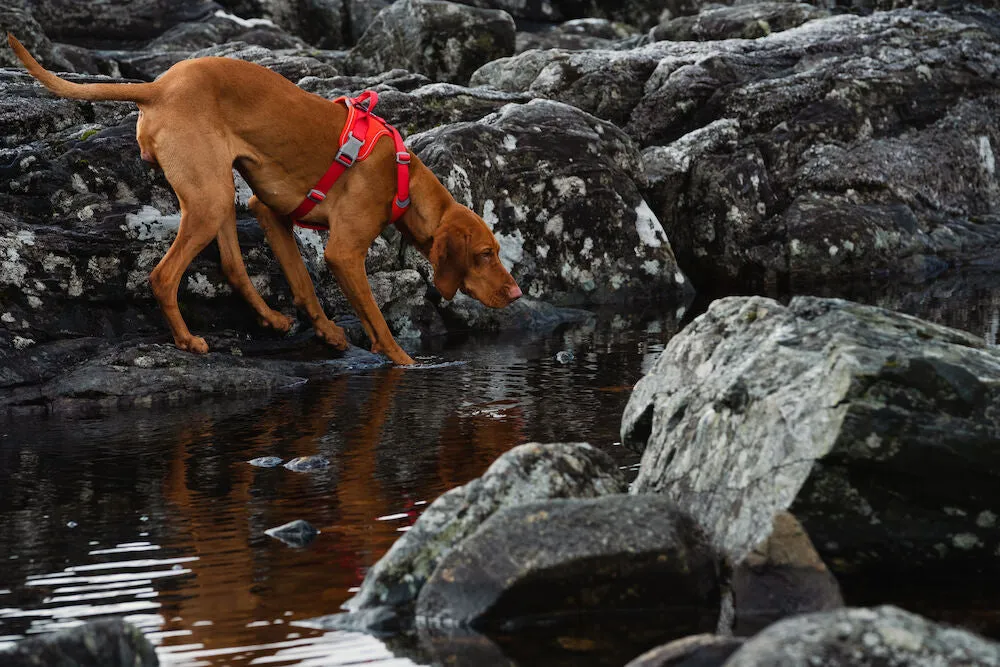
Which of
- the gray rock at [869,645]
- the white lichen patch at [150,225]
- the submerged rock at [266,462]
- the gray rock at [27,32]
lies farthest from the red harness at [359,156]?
the gray rock at [27,32]

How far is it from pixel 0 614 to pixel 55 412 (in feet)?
15.9

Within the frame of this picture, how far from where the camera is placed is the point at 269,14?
30.9m

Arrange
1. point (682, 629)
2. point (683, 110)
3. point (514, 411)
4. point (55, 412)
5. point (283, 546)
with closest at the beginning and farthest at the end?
point (682, 629), point (283, 546), point (514, 411), point (55, 412), point (683, 110)

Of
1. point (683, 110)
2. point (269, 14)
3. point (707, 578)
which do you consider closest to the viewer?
point (707, 578)

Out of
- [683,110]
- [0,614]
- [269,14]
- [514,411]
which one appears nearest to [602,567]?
[0,614]

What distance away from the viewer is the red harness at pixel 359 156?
10.1 metres

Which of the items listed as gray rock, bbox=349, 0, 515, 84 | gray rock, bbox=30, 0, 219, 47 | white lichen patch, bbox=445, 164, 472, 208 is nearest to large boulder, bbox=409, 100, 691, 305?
white lichen patch, bbox=445, 164, 472, 208

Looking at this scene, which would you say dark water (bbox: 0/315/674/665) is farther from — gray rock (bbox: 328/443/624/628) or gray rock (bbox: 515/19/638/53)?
gray rock (bbox: 515/19/638/53)

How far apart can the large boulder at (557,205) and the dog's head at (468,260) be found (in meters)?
3.61

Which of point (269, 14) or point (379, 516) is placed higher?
point (269, 14)

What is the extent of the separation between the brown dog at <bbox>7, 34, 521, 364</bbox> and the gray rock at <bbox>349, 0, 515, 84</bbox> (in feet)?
39.6

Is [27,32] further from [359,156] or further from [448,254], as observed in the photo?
[448,254]

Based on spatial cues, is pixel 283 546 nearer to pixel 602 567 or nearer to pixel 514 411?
pixel 602 567

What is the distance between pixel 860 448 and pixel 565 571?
1.08m
